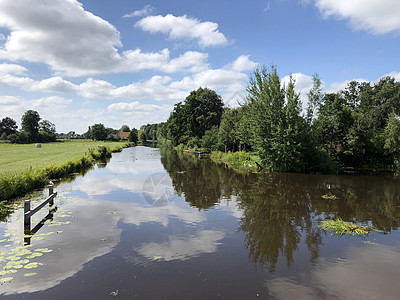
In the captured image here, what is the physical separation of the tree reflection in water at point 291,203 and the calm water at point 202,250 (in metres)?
0.08

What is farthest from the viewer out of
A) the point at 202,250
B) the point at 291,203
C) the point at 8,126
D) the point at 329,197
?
the point at 8,126

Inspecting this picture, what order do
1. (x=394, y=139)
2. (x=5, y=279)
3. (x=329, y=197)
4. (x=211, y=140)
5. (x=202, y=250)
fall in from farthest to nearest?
(x=211, y=140), (x=394, y=139), (x=329, y=197), (x=202, y=250), (x=5, y=279)

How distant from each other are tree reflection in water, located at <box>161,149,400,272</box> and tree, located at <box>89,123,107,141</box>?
334 ft

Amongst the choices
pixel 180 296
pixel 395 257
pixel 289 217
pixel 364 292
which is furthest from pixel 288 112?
pixel 180 296

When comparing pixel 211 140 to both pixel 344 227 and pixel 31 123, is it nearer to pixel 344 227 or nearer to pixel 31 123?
pixel 344 227

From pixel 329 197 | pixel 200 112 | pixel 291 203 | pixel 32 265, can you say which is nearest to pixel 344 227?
pixel 291 203

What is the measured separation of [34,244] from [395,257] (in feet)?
39.9

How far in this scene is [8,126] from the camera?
335 ft

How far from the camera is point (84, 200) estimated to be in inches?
572

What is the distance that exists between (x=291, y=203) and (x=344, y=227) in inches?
159

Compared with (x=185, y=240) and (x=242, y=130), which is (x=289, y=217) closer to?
(x=185, y=240)

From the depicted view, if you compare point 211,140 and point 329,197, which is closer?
point 329,197

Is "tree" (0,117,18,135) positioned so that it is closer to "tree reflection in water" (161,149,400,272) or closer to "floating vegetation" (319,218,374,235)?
"tree reflection in water" (161,149,400,272)

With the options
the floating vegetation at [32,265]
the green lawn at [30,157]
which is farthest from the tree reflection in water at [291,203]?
the green lawn at [30,157]
